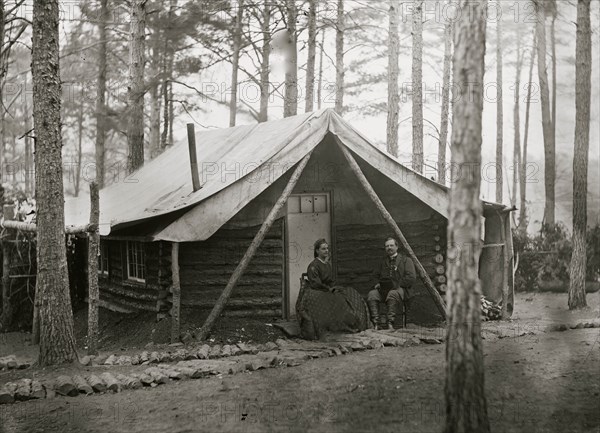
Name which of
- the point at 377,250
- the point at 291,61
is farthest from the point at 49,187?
the point at 291,61

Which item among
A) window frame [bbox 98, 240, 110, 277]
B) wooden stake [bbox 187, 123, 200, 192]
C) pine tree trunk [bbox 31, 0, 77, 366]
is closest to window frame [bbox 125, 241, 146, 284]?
window frame [bbox 98, 240, 110, 277]

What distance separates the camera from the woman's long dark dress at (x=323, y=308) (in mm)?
10508

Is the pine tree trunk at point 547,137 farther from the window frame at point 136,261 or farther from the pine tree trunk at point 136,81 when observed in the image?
the window frame at point 136,261

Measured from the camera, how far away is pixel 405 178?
1162 centimetres

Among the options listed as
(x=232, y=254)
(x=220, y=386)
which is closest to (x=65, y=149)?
(x=232, y=254)

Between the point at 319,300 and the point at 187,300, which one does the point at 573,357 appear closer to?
the point at 319,300

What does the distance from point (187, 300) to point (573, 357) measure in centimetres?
633

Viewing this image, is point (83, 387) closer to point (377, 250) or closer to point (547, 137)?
point (377, 250)

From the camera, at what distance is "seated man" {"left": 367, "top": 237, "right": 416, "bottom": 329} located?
1111 centimetres

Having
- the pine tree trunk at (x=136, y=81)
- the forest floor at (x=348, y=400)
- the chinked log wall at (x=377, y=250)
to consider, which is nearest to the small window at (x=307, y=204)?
the chinked log wall at (x=377, y=250)

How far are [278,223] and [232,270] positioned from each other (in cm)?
123

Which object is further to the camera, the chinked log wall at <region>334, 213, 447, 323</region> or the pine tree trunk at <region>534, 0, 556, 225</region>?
the pine tree trunk at <region>534, 0, 556, 225</region>

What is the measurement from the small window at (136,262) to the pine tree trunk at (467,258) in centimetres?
852

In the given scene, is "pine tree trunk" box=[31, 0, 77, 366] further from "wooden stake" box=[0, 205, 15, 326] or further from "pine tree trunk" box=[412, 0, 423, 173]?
"pine tree trunk" box=[412, 0, 423, 173]
